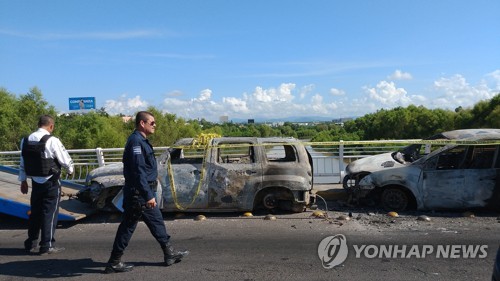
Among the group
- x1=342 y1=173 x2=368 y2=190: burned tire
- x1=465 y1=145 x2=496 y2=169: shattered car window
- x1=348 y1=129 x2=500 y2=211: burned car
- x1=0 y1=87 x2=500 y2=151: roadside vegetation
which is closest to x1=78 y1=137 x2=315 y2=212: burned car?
x1=342 y1=173 x2=368 y2=190: burned tire

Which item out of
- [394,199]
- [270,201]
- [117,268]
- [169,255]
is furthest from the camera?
[394,199]

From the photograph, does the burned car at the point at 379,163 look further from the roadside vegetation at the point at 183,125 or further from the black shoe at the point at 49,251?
the roadside vegetation at the point at 183,125

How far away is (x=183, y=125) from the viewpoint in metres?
78.3

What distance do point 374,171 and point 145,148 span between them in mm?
4944

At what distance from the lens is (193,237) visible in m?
6.44

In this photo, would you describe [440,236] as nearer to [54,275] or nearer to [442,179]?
[442,179]

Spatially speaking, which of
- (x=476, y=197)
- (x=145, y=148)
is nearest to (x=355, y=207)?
(x=476, y=197)

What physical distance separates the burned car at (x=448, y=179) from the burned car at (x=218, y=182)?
1504mm

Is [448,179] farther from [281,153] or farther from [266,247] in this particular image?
[266,247]

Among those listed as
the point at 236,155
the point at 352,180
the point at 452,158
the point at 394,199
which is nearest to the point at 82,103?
the point at 236,155

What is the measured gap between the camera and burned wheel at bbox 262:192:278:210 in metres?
7.69

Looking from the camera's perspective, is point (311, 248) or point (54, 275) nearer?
point (54, 275)
